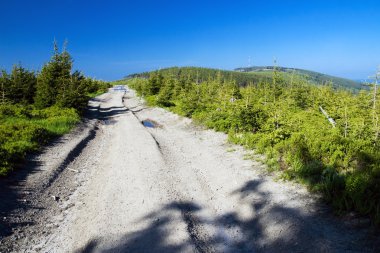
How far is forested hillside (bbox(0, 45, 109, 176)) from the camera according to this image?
1439 centimetres

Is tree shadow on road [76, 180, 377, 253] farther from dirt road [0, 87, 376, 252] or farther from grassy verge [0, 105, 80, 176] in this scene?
grassy verge [0, 105, 80, 176]

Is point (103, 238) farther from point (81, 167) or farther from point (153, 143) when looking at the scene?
point (153, 143)

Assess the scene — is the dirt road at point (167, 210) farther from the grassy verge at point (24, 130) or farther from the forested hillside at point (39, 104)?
the forested hillside at point (39, 104)

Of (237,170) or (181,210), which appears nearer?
(181,210)

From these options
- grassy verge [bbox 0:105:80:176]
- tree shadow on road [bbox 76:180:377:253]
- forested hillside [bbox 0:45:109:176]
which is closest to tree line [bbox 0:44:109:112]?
forested hillside [bbox 0:45:109:176]

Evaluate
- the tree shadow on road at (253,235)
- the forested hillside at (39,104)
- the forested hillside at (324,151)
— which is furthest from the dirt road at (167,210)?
the forested hillside at (39,104)

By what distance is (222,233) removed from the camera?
23.7 ft

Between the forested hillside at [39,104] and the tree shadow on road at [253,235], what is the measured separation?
7943 mm

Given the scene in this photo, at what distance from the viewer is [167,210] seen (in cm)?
807

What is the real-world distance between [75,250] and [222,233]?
3.72 m

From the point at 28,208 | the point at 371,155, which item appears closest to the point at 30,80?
the point at 28,208

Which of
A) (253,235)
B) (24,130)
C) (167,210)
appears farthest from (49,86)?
(253,235)

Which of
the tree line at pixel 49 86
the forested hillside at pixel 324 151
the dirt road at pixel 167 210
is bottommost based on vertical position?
the dirt road at pixel 167 210

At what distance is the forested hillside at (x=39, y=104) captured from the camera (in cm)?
1439
